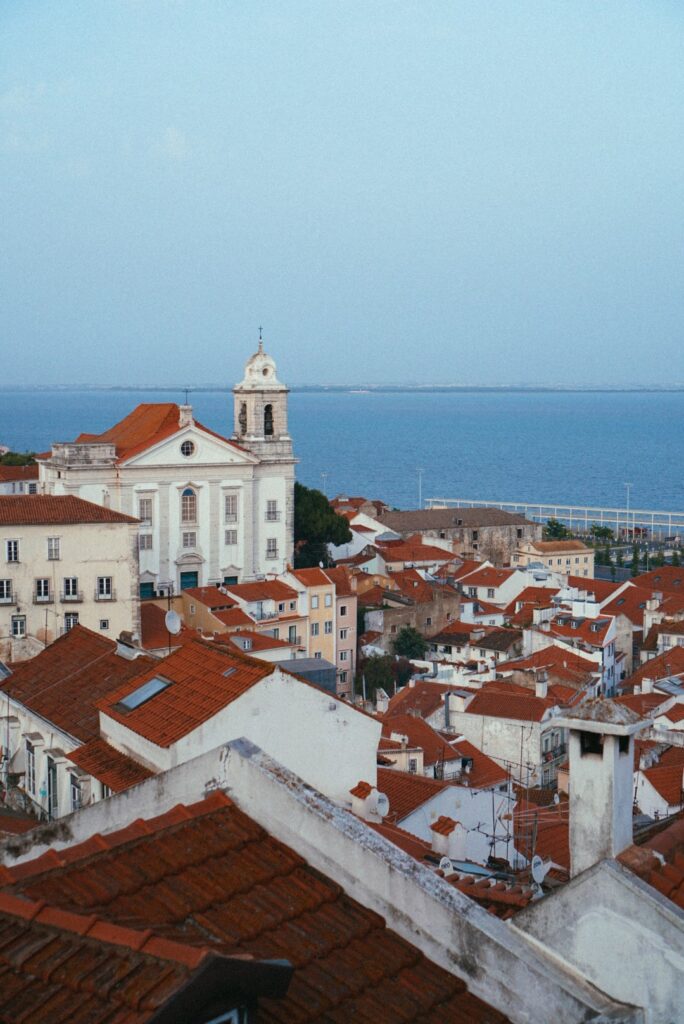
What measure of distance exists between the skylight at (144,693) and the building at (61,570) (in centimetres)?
1864

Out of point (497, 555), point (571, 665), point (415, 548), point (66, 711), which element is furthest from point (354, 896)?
point (497, 555)

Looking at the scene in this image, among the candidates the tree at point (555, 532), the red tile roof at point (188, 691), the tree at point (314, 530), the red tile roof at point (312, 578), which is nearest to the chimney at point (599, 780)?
the red tile roof at point (188, 691)

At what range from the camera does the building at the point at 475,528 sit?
2589 inches

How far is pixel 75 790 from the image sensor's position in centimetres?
1017

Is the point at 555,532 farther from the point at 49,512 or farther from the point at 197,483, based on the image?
the point at 49,512

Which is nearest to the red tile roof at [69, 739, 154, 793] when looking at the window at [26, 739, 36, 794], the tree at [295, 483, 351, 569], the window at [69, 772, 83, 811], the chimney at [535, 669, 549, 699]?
the window at [69, 772, 83, 811]

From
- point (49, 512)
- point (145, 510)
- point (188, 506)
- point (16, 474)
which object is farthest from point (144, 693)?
point (16, 474)

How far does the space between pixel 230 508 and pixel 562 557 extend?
55.7 ft

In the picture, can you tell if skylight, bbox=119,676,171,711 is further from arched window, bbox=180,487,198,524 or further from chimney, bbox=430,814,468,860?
arched window, bbox=180,487,198,524

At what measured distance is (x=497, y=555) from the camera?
67.6 m

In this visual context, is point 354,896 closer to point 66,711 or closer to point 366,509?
point 66,711

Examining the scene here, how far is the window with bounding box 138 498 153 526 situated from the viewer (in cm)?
4619

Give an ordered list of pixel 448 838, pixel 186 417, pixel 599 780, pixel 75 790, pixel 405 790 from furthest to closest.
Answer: pixel 186 417 → pixel 405 790 → pixel 448 838 → pixel 75 790 → pixel 599 780

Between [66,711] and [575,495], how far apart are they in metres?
112
